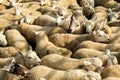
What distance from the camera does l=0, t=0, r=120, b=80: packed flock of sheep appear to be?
7176mm

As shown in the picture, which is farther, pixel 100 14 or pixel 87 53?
pixel 100 14

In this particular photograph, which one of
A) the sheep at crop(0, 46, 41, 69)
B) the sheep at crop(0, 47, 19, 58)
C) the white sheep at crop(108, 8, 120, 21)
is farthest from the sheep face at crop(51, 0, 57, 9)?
the sheep at crop(0, 46, 41, 69)

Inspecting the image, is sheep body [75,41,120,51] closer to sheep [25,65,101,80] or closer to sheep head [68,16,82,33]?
sheep head [68,16,82,33]

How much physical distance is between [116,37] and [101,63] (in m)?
2.00

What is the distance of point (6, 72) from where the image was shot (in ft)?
24.0

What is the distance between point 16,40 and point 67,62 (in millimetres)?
2532

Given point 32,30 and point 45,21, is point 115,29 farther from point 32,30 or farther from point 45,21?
point 32,30

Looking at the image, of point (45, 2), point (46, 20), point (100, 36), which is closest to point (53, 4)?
point (45, 2)

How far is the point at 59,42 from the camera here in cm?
949

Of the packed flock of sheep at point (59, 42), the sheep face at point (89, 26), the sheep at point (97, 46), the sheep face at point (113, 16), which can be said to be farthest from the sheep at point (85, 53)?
the sheep face at point (113, 16)

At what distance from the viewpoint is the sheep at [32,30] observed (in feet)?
33.2

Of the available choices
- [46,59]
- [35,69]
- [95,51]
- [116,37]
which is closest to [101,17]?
[116,37]

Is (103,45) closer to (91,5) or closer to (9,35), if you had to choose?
(9,35)

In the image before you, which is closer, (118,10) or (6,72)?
(6,72)
